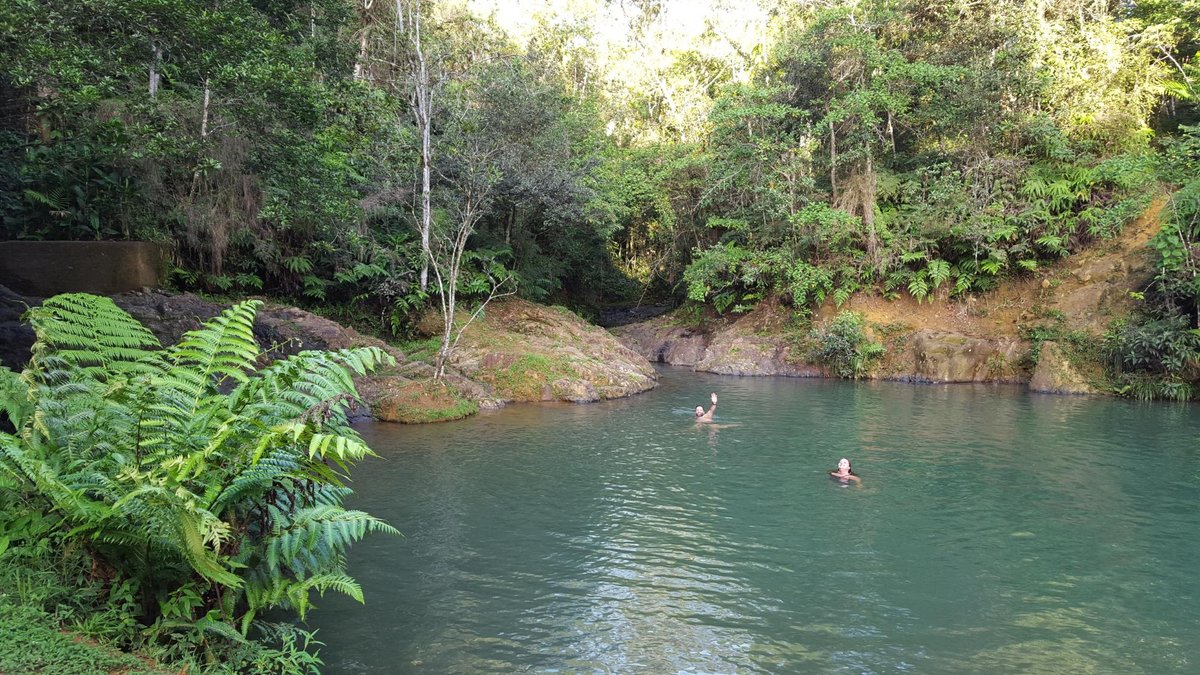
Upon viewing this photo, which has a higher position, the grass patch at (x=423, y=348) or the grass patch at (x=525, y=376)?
the grass patch at (x=423, y=348)

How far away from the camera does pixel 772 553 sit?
7238 mm

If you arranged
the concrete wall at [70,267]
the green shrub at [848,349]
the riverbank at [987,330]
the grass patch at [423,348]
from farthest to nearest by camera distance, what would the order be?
the green shrub at [848,349] < the riverbank at [987,330] < the grass patch at [423,348] < the concrete wall at [70,267]

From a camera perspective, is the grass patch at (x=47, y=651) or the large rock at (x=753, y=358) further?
the large rock at (x=753, y=358)

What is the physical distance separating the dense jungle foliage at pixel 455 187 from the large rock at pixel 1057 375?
0.99 meters

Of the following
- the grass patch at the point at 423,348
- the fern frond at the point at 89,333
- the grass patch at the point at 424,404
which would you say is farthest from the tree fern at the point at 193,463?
the grass patch at the point at 423,348

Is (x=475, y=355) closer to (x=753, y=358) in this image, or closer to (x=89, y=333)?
(x=753, y=358)

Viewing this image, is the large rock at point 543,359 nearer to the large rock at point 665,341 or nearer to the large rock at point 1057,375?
the large rock at point 665,341

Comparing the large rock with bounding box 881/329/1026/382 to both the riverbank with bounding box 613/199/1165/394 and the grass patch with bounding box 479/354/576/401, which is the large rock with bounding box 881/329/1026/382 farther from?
the grass patch with bounding box 479/354/576/401

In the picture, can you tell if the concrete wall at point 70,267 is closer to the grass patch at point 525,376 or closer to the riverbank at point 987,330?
the grass patch at point 525,376

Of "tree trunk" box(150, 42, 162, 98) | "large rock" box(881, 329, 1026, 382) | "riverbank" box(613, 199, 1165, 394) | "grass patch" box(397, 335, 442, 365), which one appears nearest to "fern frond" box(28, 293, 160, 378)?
"tree trunk" box(150, 42, 162, 98)

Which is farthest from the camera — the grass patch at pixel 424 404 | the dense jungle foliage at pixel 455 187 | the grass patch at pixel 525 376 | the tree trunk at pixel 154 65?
the grass patch at pixel 525 376

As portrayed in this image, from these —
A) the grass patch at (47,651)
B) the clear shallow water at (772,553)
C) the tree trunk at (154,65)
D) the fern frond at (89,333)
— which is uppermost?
the tree trunk at (154,65)

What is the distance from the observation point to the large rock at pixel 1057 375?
18.6 metres

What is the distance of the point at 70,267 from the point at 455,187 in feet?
32.9
